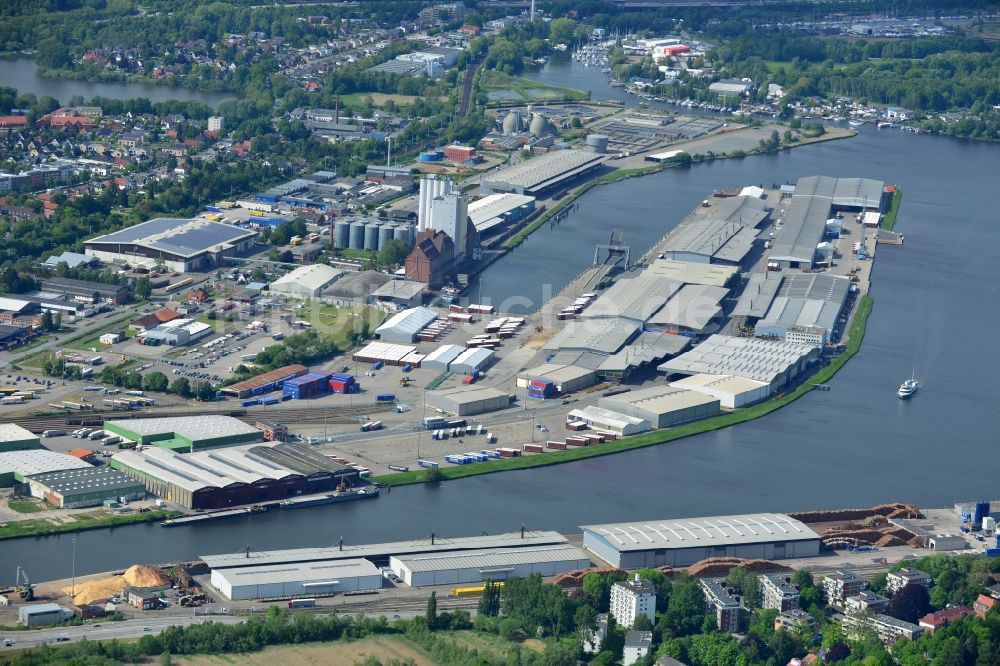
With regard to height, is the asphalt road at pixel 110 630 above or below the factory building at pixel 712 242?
below

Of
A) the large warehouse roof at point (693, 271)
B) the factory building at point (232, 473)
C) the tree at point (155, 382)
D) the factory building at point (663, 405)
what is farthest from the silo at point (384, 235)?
the factory building at point (232, 473)

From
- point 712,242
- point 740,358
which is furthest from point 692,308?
point 712,242

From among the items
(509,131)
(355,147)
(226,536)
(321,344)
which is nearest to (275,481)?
(226,536)

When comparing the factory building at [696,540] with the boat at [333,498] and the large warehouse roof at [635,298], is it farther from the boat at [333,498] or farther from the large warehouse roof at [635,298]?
the large warehouse roof at [635,298]

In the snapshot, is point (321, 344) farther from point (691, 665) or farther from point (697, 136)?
point (697, 136)

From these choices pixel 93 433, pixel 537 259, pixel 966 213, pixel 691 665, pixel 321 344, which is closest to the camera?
pixel 691 665

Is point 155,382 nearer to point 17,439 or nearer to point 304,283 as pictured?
point 17,439
